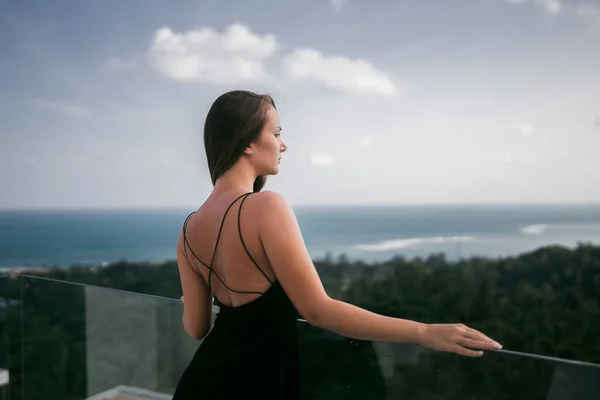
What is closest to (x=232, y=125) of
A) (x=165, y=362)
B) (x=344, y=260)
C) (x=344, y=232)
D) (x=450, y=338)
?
(x=450, y=338)

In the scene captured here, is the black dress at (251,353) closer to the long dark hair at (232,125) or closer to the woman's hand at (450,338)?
the long dark hair at (232,125)

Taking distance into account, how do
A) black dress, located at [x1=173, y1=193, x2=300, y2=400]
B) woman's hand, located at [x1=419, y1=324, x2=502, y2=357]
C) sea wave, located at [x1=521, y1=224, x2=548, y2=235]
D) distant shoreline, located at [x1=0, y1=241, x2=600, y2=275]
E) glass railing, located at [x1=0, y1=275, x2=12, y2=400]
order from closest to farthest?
woman's hand, located at [x1=419, y1=324, x2=502, y2=357], black dress, located at [x1=173, y1=193, x2=300, y2=400], glass railing, located at [x1=0, y1=275, x2=12, y2=400], distant shoreline, located at [x1=0, y1=241, x2=600, y2=275], sea wave, located at [x1=521, y1=224, x2=548, y2=235]

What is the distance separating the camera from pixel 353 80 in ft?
43.6

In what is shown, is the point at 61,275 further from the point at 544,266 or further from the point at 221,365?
the point at 221,365

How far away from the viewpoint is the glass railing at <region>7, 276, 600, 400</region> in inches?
55.6

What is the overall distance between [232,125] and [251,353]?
513 millimetres

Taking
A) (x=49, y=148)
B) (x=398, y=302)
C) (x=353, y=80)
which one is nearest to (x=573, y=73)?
(x=353, y=80)

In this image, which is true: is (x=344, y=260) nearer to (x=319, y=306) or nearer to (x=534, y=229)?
(x=534, y=229)

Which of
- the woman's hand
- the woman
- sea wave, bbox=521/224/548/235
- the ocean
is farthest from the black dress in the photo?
sea wave, bbox=521/224/548/235

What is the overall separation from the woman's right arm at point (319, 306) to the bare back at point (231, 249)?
0.13ft

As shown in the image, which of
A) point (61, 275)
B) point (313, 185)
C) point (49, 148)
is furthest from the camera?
point (313, 185)

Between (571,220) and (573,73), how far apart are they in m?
2.68

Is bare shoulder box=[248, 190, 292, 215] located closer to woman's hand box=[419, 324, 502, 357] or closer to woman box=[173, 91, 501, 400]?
woman box=[173, 91, 501, 400]

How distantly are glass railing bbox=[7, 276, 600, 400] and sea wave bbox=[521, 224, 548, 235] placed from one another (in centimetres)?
891
